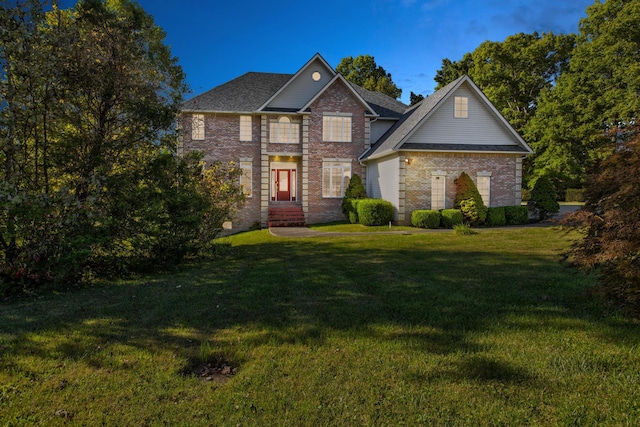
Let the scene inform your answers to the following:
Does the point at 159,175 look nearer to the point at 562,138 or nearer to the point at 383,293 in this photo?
the point at 383,293

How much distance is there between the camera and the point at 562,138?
3011cm

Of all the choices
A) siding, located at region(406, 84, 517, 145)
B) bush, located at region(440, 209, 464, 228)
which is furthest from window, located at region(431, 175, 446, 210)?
siding, located at region(406, 84, 517, 145)

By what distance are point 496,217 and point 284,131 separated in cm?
1239

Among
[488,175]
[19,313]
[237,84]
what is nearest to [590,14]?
[488,175]

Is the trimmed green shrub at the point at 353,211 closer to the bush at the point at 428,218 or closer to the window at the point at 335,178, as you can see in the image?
the window at the point at 335,178

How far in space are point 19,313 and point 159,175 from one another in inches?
163

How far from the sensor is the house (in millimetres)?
18656

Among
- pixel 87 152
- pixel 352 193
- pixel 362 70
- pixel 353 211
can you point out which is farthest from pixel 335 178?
pixel 362 70

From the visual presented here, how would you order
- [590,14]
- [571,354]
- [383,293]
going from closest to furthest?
[571,354] < [383,293] < [590,14]

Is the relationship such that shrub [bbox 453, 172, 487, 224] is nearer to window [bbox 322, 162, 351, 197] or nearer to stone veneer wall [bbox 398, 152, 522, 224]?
stone veneer wall [bbox 398, 152, 522, 224]

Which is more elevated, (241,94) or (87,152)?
(241,94)

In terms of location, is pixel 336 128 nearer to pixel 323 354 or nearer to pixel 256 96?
pixel 256 96

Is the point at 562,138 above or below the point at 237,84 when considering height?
below

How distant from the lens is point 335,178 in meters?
21.6
